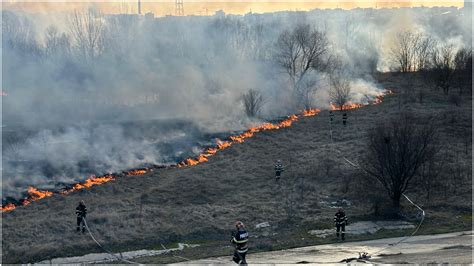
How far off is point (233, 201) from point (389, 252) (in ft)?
30.4

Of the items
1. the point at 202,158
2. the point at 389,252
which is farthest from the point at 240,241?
the point at 202,158

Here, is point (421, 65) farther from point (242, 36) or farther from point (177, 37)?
point (177, 37)

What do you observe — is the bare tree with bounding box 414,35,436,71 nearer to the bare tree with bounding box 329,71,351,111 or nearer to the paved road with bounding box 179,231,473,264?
the bare tree with bounding box 329,71,351,111

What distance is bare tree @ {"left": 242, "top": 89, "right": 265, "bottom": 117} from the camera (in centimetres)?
4781

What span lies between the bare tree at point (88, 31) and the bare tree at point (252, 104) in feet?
67.0

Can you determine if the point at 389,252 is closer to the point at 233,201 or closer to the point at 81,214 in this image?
the point at 233,201

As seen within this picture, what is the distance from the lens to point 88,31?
64.1m

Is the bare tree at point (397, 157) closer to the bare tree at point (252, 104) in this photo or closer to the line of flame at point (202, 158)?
the line of flame at point (202, 158)

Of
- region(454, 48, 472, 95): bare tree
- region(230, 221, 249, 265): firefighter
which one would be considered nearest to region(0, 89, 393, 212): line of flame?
region(454, 48, 472, 95): bare tree

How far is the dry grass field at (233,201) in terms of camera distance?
2077 cm

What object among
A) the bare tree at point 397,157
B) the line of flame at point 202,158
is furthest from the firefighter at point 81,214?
the bare tree at point 397,157

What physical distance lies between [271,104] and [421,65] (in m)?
26.1

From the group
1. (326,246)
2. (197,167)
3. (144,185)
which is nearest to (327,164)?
(197,167)

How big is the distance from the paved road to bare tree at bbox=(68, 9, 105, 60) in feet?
154
